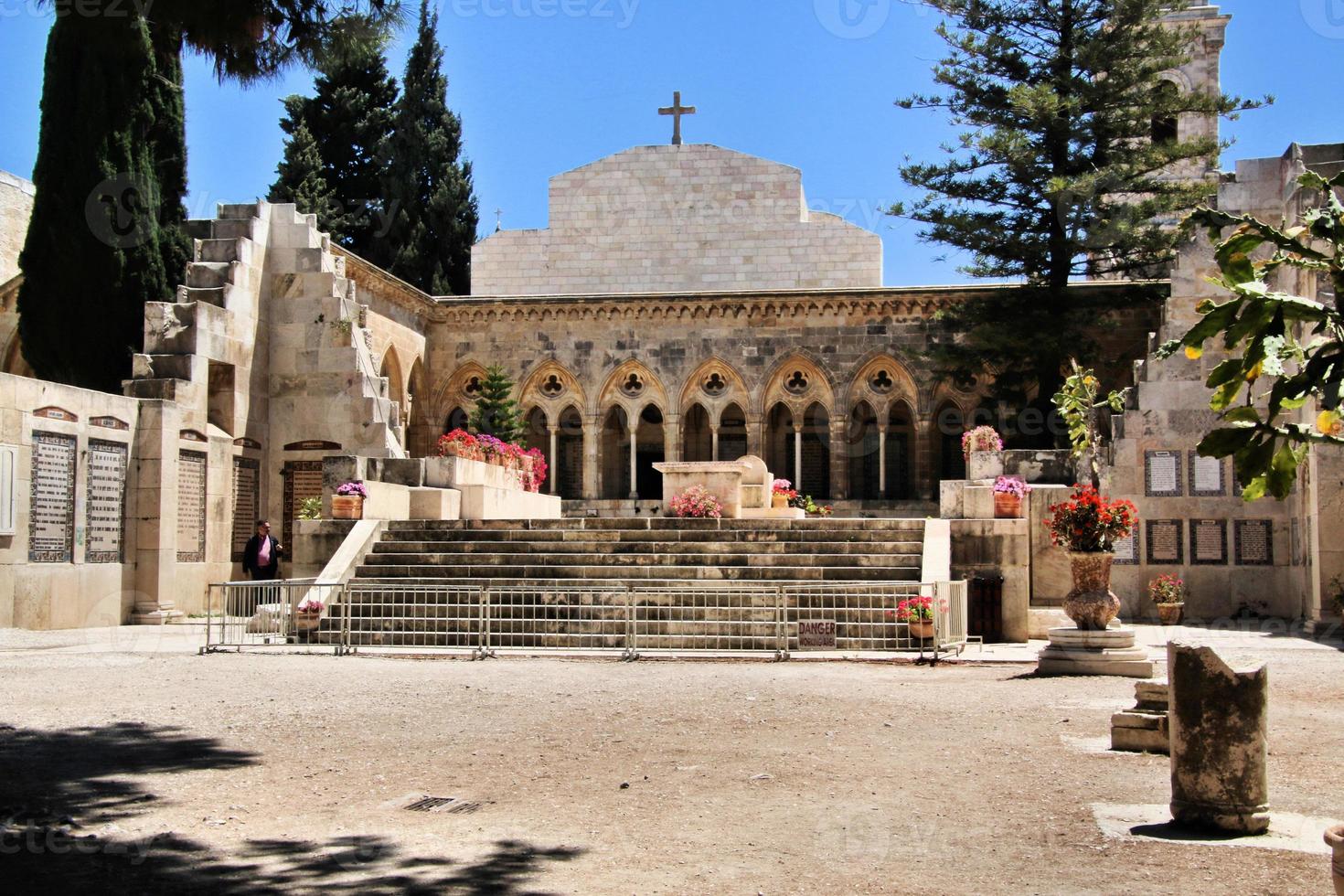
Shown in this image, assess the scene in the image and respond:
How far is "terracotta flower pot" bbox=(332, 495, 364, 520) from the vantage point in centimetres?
1631

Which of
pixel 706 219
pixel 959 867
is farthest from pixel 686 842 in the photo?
pixel 706 219

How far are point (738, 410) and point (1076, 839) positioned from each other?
23.9 meters

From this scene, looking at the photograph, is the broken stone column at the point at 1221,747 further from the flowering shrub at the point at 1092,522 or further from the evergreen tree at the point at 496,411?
the evergreen tree at the point at 496,411

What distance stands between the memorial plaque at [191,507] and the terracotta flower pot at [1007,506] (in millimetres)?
10172

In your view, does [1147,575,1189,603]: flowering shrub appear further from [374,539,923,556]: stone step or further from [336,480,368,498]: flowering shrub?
[336,480,368,498]: flowering shrub

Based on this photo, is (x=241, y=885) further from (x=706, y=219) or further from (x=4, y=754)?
(x=706, y=219)

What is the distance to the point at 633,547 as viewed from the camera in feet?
51.8

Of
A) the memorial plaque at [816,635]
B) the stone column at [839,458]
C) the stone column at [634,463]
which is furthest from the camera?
the stone column at [634,463]

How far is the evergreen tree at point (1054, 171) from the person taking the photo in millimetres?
23594

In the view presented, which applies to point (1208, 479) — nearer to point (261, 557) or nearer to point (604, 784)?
point (261, 557)

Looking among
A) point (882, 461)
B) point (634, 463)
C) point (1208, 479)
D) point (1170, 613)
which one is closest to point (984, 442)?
point (1208, 479)

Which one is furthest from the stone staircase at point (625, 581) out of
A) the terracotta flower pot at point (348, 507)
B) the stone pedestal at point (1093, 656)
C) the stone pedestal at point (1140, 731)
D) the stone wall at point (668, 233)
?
the stone wall at point (668, 233)

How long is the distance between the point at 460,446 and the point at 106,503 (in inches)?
191

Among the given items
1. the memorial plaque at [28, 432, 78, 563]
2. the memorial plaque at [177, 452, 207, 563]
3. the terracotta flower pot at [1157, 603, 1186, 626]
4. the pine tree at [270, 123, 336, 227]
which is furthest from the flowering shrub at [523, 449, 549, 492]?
the pine tree at [270, 123, 336, 227]
